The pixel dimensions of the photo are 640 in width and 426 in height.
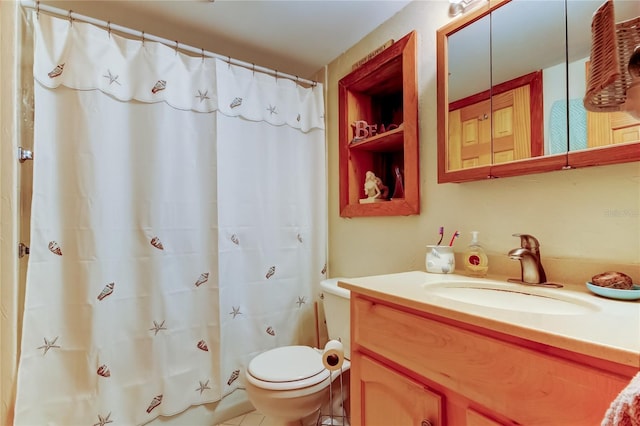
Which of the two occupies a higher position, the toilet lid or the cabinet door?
the cabinet door

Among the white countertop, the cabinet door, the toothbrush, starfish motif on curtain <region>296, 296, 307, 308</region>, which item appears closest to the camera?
the white countertop

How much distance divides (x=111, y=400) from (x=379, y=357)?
127 centimetres

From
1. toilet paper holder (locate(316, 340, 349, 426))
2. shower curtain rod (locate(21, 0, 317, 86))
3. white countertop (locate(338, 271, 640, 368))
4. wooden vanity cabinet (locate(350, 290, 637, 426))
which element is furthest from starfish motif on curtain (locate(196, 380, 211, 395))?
shower curtain rod (locate(21, 0, 317, 86))

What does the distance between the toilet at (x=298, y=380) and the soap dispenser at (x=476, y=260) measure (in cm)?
55

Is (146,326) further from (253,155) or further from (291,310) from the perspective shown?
(253,155)

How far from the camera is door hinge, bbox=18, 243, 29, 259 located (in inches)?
49.0

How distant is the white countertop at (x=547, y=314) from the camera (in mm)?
470

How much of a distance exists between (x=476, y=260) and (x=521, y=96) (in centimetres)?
56

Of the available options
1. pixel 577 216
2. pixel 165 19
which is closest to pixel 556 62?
pixel 577 216

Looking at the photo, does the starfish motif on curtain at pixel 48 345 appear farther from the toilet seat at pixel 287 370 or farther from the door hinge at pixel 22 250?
the toilet seat at pixel 287 370

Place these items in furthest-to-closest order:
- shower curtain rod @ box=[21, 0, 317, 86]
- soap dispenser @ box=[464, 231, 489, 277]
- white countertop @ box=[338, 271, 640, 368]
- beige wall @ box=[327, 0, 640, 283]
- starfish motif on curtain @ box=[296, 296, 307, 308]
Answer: starfish motif on curtain @ box=[296, 296, 307, 308], shower curtain rod @ box=[21, 0, 317, 86], soap dispenser @ box=[464, 231, 489, 277], beige wall @ box=[327, 0, 640, 283], white countertop @ box=[338, 271, 640, 368]

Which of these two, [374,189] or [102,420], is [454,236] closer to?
[374,189]

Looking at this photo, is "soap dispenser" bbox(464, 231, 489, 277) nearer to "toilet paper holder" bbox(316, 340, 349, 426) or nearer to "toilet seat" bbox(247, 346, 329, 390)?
"toilet paper holder" bbox(316, 340, 349, 426)

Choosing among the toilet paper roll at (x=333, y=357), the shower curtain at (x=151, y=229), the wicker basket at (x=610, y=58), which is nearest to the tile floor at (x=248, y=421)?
the shower curtain at (x=151, y=229)
